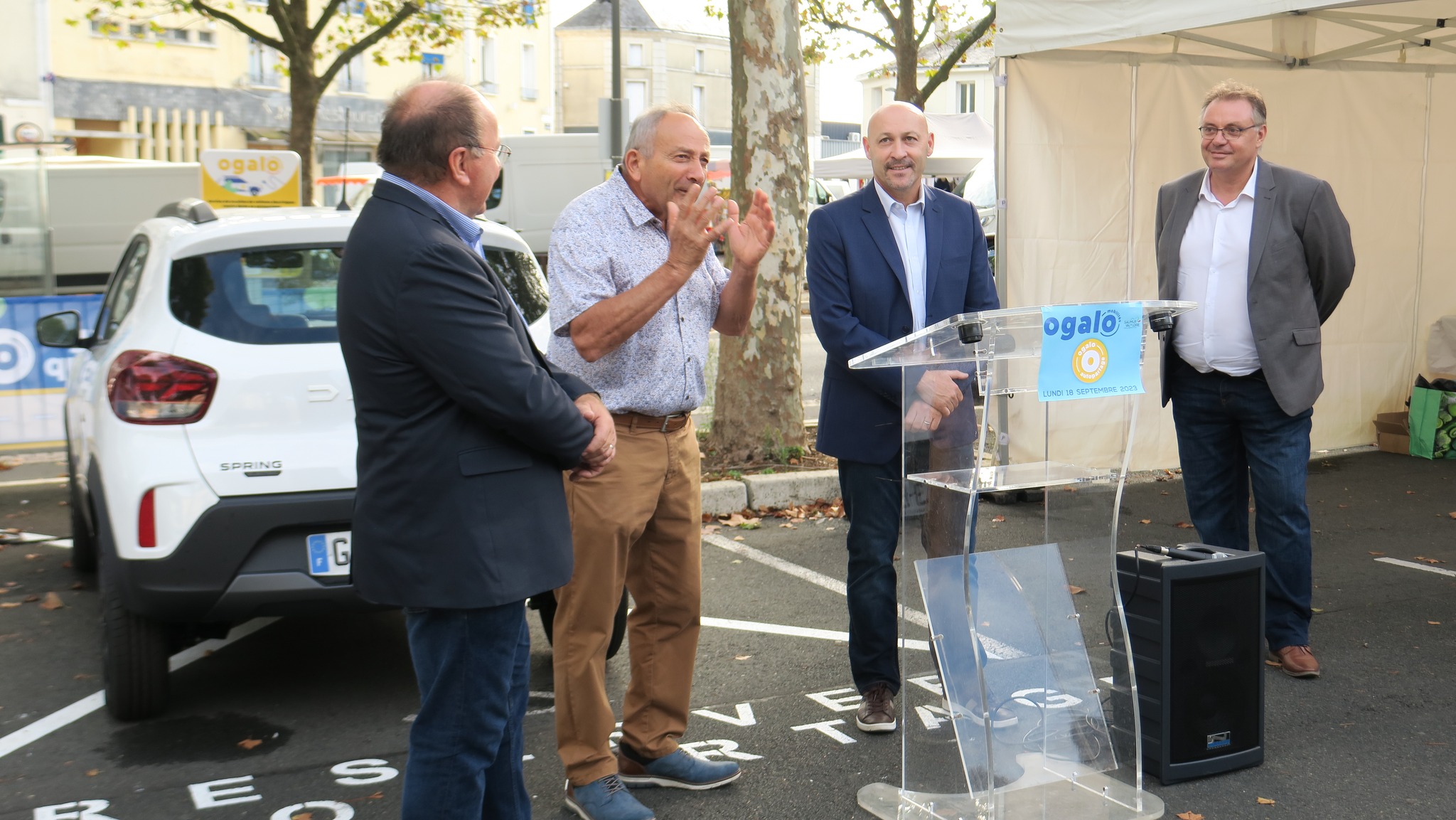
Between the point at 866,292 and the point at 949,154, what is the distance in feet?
56.9

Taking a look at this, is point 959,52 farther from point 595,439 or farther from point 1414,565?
point 595,439

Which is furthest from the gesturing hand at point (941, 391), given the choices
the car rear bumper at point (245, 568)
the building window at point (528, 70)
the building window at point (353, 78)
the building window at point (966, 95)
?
the building window at point (966, 95)

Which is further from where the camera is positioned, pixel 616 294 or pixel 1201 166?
pixel 1201 166

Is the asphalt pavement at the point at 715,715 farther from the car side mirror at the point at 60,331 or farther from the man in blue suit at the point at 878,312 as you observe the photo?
the car side mirror at the point at 60,331

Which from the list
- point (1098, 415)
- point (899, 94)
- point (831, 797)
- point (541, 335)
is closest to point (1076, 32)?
point (541, 335)

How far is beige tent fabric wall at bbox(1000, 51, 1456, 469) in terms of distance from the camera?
7.93m

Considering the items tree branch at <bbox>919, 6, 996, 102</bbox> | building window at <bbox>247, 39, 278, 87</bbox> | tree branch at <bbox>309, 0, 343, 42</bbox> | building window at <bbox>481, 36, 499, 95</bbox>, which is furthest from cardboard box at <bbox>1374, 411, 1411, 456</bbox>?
building window at <bbox>481, 36, 499, 95</bbox>

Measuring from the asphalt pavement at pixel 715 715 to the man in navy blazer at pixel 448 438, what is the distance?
3.70 ft

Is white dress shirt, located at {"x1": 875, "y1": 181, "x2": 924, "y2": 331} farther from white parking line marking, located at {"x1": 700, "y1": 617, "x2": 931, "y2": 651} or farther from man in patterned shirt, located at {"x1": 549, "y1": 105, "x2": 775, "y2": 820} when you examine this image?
Result: white parking line marking, located at {"x1": 700, "y1": 617, "x2": 931, "y2": 651}

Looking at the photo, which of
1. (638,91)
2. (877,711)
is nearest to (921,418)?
(877,711)

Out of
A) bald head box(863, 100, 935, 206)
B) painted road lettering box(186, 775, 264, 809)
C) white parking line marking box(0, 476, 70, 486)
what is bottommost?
painted road lettering box(186, 775, 264, 809)

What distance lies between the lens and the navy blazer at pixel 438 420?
267 centimetres

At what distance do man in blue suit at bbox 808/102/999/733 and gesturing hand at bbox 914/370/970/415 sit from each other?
A: 53cm

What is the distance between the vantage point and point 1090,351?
346cm
